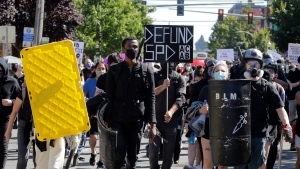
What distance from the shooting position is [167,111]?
11406 mm

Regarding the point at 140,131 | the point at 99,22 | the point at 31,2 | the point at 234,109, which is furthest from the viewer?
the point at 99,22

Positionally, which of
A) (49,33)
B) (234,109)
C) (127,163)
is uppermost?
(49,33)

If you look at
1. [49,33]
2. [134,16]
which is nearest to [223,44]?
[134,16]

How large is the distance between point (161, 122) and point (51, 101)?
3.03m

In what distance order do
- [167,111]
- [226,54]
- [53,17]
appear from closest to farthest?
1. [167,111]
2. [226,54]
3. [53,17]

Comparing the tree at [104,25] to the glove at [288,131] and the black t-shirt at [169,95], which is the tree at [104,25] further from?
the glove at [288,131]

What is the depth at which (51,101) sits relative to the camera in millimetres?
8930

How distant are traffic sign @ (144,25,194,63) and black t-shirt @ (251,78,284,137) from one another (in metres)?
2.88

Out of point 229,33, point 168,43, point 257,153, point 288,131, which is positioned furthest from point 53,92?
point 229,33

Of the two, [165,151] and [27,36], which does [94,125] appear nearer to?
[165,151]

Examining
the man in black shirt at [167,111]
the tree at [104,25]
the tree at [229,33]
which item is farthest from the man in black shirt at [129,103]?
the tree at [229,33]

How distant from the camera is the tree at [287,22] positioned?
1641 inches

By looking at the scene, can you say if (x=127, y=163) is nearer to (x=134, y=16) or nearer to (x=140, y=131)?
(x=140, y=131)

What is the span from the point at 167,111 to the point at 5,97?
2311mm
